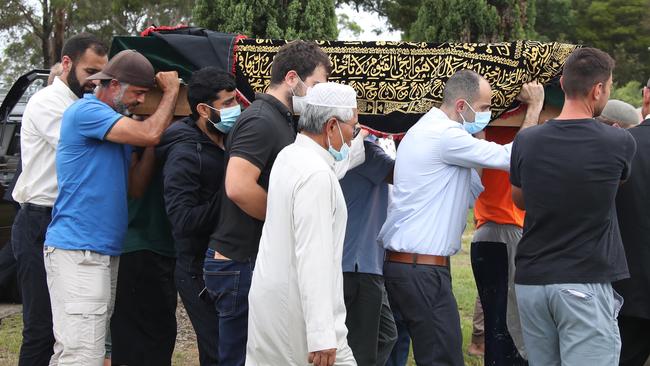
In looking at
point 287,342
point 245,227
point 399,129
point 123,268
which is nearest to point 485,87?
point 399,129

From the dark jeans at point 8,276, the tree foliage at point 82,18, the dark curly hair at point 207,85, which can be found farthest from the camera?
the tree foliage at point 82,18

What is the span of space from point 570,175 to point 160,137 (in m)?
2.15

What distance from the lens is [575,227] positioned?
12.7 ft

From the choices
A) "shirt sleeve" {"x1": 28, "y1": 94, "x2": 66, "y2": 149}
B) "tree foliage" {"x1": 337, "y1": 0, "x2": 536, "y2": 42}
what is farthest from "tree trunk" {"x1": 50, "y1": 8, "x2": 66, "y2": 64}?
"shirt sleeve" {"x1": 28, "y1": 94, "x2": 66, "y2": 149}

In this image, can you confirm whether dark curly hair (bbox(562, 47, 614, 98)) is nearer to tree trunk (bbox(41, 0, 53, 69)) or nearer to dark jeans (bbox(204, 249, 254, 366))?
dark jeans (bbox(204, 249, 254, 366))

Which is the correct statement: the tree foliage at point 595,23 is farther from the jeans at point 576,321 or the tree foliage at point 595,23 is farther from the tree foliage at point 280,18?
the jeans at point 576,321

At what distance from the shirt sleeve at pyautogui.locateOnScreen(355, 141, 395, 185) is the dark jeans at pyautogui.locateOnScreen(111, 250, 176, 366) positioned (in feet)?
4.55

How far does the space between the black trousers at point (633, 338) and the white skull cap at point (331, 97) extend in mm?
2046

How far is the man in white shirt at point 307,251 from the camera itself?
135 inches

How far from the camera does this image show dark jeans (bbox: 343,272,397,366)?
488 centimetres

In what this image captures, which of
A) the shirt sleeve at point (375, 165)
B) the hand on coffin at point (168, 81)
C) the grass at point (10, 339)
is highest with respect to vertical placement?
the hand on coffin at point (168, 81)

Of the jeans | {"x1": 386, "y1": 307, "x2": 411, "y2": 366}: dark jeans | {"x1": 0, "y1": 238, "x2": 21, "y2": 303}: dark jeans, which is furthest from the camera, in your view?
{"x1": 0, "y1": 238, "x2": 21, "y2": 303}: dark jeans

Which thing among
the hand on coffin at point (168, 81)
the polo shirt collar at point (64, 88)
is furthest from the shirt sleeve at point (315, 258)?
the polo shirt collar at point (64, 88)

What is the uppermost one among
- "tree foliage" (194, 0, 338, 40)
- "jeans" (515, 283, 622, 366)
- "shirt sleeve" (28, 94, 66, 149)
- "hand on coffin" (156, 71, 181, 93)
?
"tree foliage" (194, 0, 338, 40)
